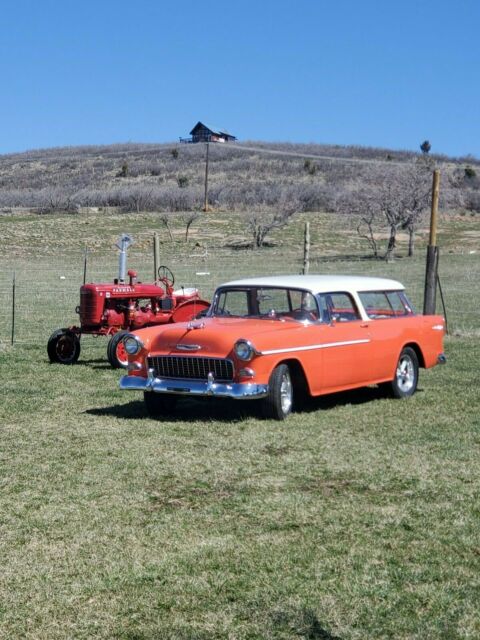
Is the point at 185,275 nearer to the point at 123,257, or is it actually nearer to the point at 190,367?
the point at 123,257

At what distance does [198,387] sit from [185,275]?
1129 inches

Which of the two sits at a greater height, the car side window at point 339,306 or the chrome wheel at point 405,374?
the car side window at point 339,306

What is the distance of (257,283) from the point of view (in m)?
10.9

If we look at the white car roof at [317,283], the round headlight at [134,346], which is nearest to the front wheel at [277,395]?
the white car roof at [317,283]

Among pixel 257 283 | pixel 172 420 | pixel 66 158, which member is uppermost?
pixel 66 158

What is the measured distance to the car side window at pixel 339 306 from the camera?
1073 centimetres

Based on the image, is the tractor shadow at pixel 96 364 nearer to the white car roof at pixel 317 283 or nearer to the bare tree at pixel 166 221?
the white car roof at pixel 317 283

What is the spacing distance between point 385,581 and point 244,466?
274 centimetres

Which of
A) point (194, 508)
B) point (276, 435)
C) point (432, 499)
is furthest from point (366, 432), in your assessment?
point (194, 508)

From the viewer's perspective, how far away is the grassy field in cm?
489

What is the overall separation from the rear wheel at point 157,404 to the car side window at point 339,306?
191 cm

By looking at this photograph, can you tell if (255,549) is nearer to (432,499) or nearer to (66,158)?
(432,499)

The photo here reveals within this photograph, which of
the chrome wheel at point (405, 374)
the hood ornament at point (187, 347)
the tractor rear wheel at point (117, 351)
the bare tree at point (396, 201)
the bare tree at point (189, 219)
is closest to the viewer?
the hood ornament at point (187, 347)

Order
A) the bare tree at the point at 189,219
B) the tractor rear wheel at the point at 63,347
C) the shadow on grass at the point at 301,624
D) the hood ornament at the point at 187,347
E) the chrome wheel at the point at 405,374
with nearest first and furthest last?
the shadow on grass at the point at 301,624, the hood ornament at the point at 187,347, the chrome wheel at the point at 405,374, the tractor rear wheel at the point at 63,347, the bare tree at the point at 189,219
